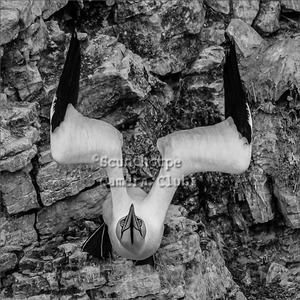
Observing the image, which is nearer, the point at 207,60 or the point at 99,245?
the point at 99,245

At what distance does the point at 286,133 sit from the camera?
1360 centimetres

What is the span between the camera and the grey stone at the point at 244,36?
13.9 m

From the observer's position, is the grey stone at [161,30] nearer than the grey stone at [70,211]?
No

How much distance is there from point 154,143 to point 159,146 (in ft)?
5.69

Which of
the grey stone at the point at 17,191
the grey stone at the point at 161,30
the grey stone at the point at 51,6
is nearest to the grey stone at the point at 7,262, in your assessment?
the grey stone at the point at 17,191

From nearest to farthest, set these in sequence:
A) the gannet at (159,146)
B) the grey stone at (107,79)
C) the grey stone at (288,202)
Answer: the gannet at (159,146)
the grey stone at (107,79)
the grey stone at (288,202)

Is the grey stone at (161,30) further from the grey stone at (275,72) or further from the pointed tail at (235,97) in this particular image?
the pointed tail at (235,97)

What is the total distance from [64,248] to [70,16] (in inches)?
123

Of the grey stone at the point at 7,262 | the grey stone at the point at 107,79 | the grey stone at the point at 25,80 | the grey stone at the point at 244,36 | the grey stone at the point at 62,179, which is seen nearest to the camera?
the grey stone at the point at 7,262

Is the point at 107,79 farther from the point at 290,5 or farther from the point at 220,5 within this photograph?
the point at 290,5

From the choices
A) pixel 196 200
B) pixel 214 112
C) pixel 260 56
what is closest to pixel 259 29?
pixel 260 56

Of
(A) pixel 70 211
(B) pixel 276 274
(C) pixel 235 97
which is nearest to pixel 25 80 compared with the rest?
(A) pixel 70 211

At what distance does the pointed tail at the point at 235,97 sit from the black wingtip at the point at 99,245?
196 centimetres

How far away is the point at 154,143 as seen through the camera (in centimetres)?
1327
